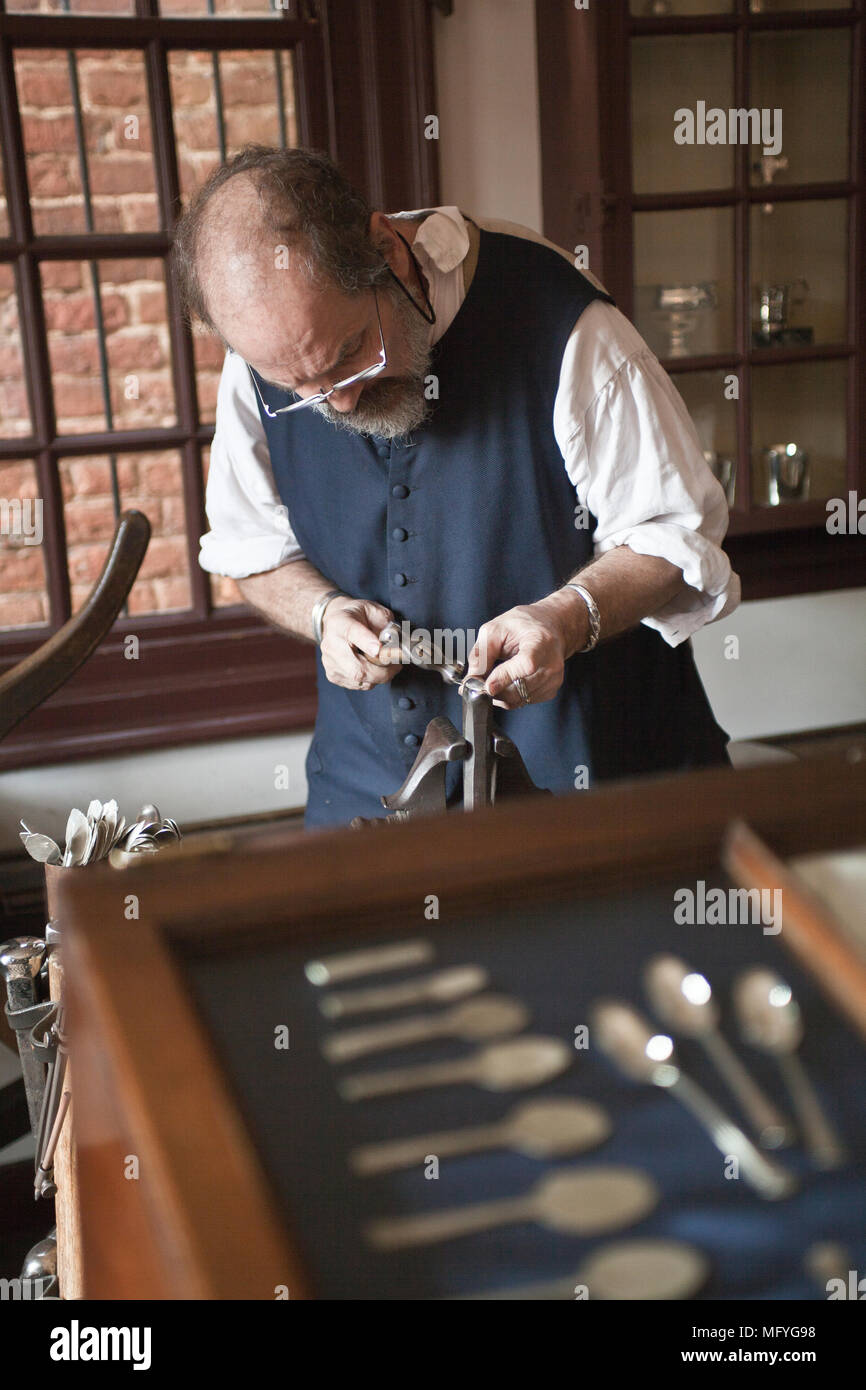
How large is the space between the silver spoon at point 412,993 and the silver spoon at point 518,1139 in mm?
60

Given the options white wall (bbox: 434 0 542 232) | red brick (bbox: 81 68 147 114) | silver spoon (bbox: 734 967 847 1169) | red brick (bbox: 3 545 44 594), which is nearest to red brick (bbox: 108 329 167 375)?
red brick (bbox: 3 545 44 594)

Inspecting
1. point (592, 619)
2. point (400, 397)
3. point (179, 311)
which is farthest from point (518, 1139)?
point (179, 311)

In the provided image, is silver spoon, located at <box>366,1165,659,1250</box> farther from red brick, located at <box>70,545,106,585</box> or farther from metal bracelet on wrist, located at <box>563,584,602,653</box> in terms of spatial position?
red brick, located at <box>70,545,106,585</box>

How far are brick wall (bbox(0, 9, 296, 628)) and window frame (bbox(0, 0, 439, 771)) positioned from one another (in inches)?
3.5

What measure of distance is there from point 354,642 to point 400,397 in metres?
0.35

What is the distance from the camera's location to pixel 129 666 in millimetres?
3033

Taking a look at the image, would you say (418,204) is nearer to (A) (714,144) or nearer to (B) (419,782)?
(A) (714,144)

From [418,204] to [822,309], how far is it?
3.72 ft

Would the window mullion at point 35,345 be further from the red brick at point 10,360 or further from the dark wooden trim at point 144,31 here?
the red brick at point 10,360

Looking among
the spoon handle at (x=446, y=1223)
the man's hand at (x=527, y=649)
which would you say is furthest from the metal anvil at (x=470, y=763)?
the spoon handle at (x=446, y=1223)

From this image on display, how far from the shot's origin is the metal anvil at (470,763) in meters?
1.47

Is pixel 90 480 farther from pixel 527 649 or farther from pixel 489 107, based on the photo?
pixel 527 649

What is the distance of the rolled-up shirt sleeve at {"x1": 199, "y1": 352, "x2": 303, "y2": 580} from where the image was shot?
2.03 metres
